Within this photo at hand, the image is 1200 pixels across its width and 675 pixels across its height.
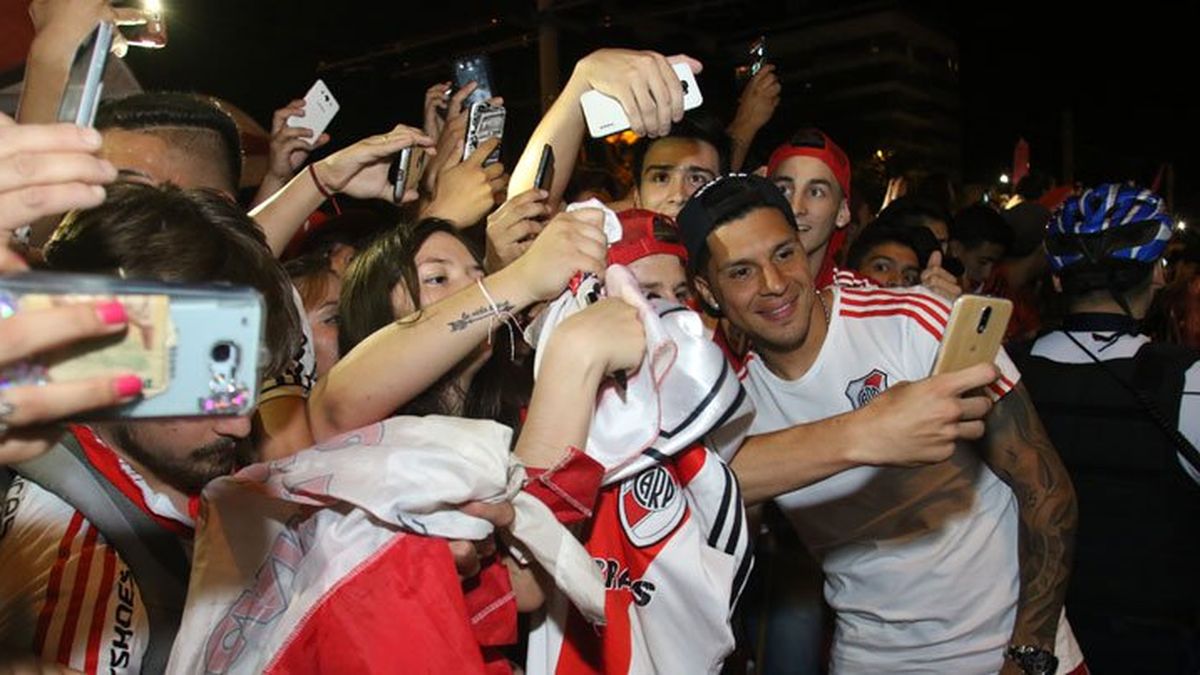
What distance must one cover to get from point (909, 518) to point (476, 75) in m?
2.01

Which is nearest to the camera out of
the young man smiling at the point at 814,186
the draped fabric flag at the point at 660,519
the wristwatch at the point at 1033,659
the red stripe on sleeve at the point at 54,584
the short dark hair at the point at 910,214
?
the red stripe on sleeve at the point at 54,584

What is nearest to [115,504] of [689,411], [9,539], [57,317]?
[9,539]

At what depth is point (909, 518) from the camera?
2908mm

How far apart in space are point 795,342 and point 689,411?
1153 millimetres

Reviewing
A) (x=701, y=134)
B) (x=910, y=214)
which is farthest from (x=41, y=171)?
(x=910, y=214)

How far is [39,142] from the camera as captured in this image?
1.07 metres

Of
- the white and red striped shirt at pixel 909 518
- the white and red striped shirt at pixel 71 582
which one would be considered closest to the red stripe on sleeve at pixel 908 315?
the white and red striped shirt at pixel 909 518

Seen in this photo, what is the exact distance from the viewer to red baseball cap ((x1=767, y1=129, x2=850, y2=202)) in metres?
4.11

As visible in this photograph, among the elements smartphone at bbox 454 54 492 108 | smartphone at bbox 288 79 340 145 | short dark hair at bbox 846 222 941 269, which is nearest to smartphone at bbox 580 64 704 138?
smartphone at bbox 454 54 492 108

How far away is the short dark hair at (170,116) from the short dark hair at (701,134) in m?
1.58

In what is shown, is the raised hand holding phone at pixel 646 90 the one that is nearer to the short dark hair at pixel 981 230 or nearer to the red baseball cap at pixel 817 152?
the red baseball cap at pixel 817 152

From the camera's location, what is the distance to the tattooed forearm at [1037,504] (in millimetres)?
2666

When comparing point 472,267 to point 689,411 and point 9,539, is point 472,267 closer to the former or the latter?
point 689,411

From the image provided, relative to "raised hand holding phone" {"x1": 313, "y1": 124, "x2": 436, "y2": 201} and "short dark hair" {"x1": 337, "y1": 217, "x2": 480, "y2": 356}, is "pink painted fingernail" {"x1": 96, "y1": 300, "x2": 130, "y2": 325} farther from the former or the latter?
"raised hand holding phone" {"x1": 313, "y1": 124, "x2": 436, "y2": 201}
